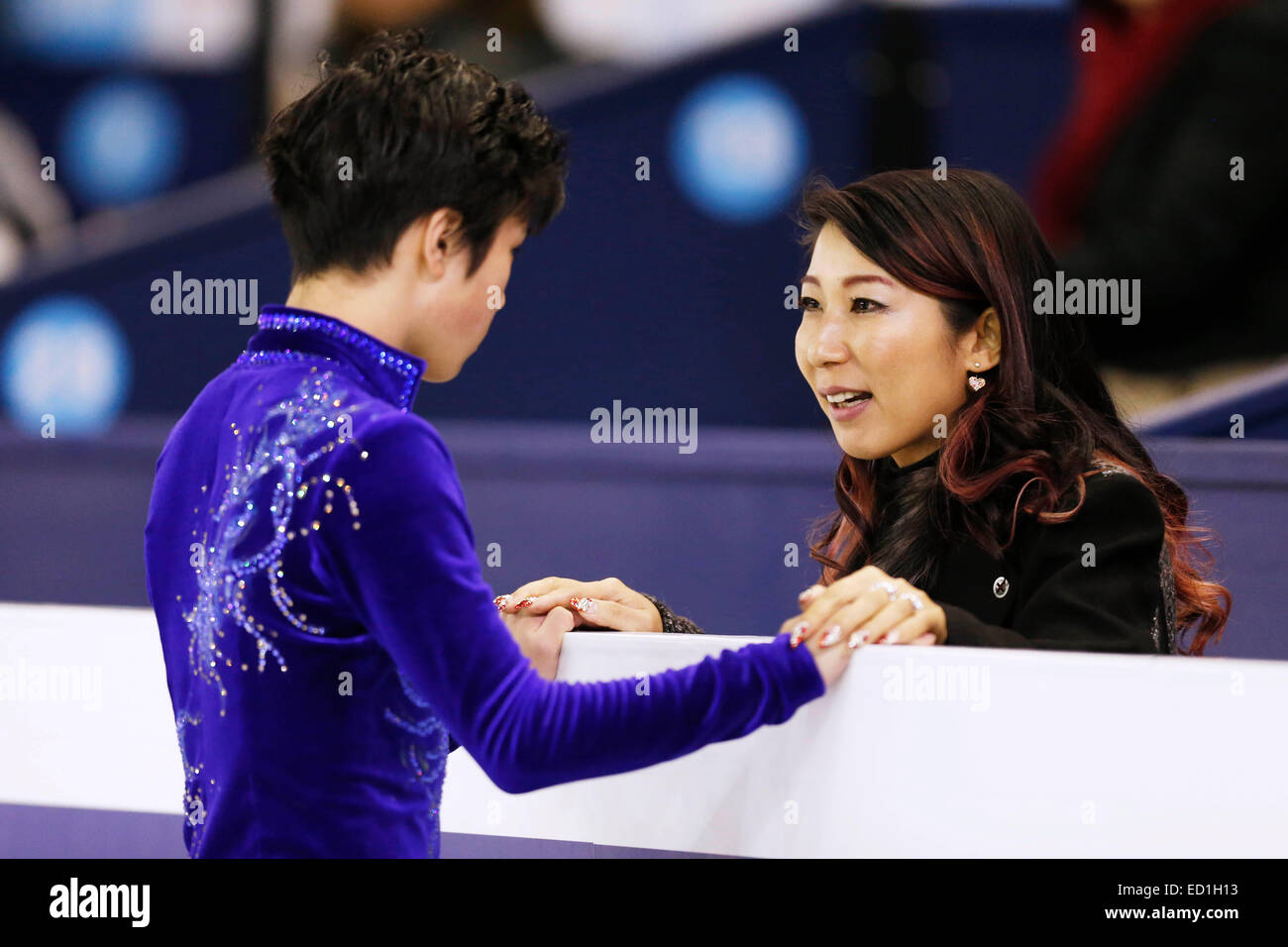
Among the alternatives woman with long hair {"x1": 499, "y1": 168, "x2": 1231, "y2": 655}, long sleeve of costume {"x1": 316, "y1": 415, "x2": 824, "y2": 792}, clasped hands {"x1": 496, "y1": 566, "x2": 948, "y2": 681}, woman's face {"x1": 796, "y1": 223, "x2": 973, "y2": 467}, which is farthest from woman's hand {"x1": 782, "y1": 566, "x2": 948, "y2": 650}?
woman's face {"x1": 796, "y1": 223, "x2": 973, "y2": 467}

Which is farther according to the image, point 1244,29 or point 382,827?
point 1244,29

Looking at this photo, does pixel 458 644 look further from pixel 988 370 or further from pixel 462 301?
pixel 988 370

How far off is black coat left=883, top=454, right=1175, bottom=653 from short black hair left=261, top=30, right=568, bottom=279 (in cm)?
57

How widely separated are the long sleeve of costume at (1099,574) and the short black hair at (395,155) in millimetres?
639

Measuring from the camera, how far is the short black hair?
1.17 meters

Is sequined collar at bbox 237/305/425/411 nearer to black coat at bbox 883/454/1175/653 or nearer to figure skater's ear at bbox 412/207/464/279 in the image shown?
figure skater's ear at bbox 412/207/464/279

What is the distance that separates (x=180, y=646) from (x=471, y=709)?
30 centimetres

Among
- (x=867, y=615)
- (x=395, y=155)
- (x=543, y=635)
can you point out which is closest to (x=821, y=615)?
(x=867, y=615)

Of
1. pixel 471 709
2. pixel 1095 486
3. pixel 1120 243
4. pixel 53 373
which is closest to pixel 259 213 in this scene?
pixel 53 373

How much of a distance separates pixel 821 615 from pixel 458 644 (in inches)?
12.7

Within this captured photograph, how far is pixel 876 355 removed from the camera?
181cm
